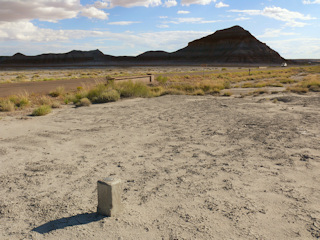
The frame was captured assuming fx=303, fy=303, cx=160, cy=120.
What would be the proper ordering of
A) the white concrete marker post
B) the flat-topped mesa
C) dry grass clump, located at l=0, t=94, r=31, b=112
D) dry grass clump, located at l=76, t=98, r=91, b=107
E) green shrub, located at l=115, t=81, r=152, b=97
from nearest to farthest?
the white concrete marker post
dry grass clump, located at l=0, t=94, r=31, b=112
dry grass clump, located at l=76, t=98, r=91, b=107
green shrub, located at l=115, t=81, r=152, b=97
the flat-topped mesa

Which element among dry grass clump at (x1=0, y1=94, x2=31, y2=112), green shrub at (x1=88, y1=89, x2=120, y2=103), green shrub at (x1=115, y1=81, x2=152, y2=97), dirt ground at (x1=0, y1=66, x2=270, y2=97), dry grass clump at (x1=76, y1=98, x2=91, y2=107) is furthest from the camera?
dirt ground at (x1=0, y1=66, x2=270, y2=97)

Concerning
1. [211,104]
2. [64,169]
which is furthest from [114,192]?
[211,104]

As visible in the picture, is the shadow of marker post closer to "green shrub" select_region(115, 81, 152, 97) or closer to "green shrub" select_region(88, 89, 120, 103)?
"green shrub" select_region(88, 89, 120, 103)

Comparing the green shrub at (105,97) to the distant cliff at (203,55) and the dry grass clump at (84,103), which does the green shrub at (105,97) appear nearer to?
the dry grass clump at (84,103)

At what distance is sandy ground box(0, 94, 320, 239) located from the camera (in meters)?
3.85

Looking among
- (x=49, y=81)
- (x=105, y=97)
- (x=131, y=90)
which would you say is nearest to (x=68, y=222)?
(x=105, y=97)

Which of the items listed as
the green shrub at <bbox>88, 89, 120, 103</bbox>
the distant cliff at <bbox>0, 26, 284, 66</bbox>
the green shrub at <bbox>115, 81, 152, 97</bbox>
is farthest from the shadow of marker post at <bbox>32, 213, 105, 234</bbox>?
the distant cliff at <bbox>0, 26, 284, 66</bbox>

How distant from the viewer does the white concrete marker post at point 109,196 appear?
376 centimetres

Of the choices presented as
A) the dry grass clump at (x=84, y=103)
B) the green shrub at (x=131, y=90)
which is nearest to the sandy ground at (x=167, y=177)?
the dry grass clump at (x=84, y=103)

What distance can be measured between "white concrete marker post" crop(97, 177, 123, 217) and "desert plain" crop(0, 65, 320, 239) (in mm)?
95

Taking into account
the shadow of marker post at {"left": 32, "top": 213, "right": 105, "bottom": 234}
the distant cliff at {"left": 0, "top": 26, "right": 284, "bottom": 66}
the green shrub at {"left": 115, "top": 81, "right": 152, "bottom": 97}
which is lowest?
the shadow of marker post at {"left": 32, "top": 213, "right": 105, "bottom": 234}

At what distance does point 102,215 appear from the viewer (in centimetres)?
405

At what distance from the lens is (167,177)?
545cm

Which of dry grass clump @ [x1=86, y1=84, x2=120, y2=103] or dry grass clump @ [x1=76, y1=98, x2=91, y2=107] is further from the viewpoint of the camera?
dry grass clump @ [x1=86, y1=84, x2=120, y2=103]
